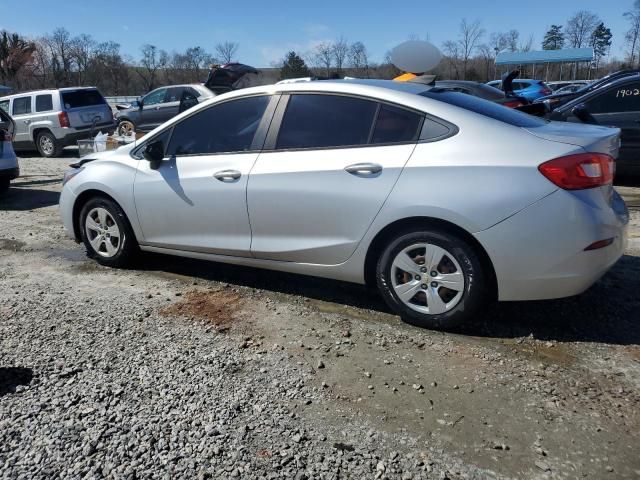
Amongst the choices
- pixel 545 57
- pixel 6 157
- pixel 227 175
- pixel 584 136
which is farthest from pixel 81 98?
pixel 545 57

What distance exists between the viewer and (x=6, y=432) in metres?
2.57

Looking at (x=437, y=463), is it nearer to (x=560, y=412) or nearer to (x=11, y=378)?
(x=560, y=412)

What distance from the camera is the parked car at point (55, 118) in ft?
46.5

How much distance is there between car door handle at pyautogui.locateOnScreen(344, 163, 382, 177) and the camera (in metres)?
3.47

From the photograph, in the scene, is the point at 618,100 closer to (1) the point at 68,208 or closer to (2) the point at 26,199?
(1) the point at 68,208

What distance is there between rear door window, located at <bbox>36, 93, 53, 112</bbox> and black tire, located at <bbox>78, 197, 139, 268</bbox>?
36.3 ft

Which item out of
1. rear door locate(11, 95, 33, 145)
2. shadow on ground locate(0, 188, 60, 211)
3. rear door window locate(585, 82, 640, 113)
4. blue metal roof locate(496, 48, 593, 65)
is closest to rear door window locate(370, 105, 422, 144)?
rear door window locate(585, 82, 640, 113)

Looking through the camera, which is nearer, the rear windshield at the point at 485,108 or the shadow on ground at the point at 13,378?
the shadow on ground at the point at 13,378

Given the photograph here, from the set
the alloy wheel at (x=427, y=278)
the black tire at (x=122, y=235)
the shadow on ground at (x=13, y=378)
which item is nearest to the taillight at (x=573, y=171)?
the alloy wheel at (x=427, y=278)

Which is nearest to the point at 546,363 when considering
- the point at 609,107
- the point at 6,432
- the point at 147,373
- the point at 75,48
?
the point at 147,373

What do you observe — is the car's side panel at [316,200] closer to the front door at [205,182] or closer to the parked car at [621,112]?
the front door at [205,182]

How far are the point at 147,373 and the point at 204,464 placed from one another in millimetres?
923

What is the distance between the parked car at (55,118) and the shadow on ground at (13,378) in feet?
41.1

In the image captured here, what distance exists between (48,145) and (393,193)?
1372 centimetres
